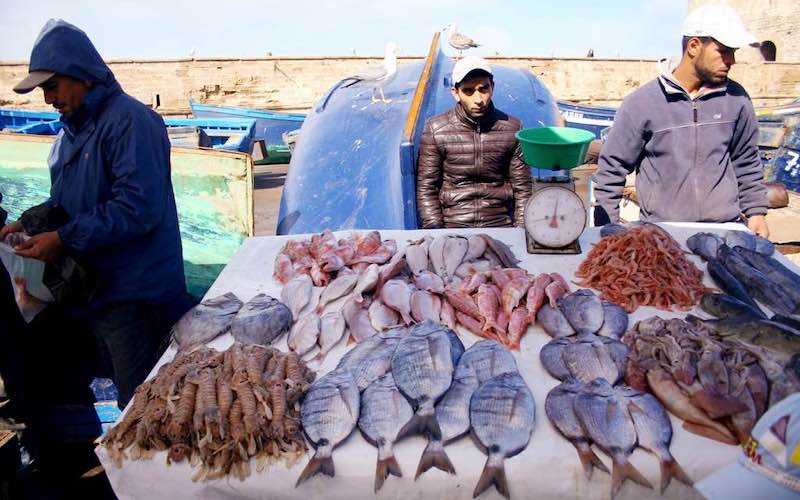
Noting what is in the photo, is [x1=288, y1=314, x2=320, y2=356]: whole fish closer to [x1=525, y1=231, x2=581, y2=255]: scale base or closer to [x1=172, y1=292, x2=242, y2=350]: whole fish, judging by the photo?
[x1=172, y1=292, x2=242, y2=350]: whole fish

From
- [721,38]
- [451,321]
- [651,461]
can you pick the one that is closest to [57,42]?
[451,321]

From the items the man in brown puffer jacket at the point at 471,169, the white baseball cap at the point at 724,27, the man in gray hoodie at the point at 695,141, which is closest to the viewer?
the white baseball cap at the point at 724,27

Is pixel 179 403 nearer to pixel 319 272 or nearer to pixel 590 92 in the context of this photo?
pixel 319 272

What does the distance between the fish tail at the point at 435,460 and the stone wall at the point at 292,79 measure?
79.6ft

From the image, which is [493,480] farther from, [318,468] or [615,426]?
[318,468]

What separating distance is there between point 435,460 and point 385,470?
17 centimetres

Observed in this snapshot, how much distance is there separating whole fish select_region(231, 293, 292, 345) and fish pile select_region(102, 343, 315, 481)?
31 centimetres

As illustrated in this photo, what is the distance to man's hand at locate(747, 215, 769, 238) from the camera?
3.76 meters

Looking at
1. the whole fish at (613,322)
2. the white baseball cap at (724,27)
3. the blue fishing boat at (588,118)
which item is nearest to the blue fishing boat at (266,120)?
the blue fishing boat at (588,118)

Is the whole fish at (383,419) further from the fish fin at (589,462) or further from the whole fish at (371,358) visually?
the fish fin at (589,462)

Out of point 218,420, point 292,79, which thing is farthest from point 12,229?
point 292,79

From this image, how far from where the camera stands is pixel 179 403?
202cm

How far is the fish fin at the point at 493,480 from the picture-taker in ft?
5.96

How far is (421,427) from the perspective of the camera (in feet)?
6.40
